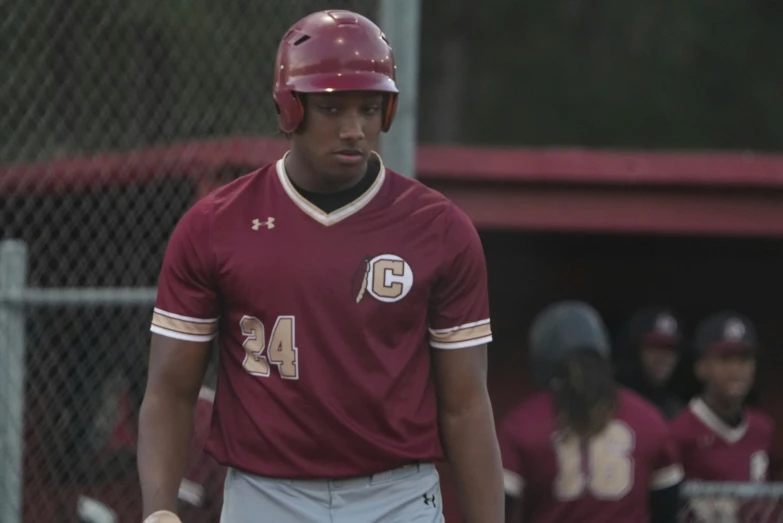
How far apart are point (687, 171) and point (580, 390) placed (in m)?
2.64

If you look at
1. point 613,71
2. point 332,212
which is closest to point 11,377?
point 332,212

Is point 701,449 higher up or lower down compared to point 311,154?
lower down

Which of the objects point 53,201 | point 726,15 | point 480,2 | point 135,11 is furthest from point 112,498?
point 726,15

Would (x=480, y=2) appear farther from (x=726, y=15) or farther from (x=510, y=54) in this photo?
(x=726, y=15)

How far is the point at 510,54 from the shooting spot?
714 inches

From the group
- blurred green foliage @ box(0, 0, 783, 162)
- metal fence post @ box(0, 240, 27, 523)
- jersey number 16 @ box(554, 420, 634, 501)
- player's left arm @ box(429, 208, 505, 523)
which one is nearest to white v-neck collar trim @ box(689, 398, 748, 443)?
jersey number 16 @ box(554, 420, 634, 501)

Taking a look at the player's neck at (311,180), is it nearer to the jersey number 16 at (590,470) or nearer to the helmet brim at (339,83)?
the helmet brim at (339,83)

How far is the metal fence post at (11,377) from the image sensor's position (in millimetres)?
4980

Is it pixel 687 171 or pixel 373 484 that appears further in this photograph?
pixel 687 171

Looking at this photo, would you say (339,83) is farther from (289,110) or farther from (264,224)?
(264,224)

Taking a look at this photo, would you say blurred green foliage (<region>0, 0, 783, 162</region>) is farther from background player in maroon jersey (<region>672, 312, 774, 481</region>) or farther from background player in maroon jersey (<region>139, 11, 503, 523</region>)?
background player in maroon jersey (<region>139, 11, 503, 523</region>)

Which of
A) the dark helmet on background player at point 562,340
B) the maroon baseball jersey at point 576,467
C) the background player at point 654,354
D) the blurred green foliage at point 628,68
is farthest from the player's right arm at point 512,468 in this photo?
the blurred green foliage at point 628,68

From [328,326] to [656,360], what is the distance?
160 inches

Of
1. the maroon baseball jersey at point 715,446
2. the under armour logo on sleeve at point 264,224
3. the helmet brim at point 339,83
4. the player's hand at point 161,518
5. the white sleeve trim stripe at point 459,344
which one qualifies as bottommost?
the maroon baseball jersey at point 715,446
